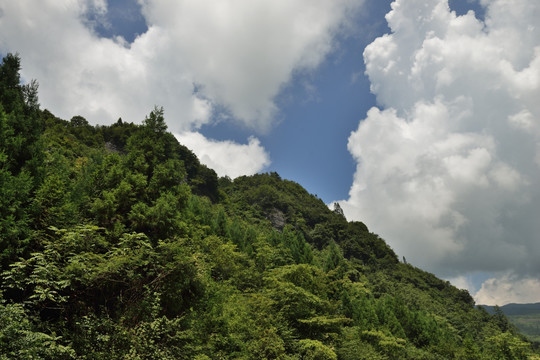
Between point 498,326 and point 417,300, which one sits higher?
point 417,300

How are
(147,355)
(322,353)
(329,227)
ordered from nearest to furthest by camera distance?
(147,355) < (322,353) < (329,227)

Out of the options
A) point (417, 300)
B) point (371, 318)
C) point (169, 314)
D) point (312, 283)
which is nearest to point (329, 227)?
point (417, 300)

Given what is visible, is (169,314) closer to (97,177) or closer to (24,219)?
(24,219)

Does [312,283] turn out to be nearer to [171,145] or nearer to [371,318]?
[171,145]

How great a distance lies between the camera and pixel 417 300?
235ft

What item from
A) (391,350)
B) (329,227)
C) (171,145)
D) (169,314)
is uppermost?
(329,227)

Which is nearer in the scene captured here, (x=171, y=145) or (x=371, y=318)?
(x=171, y=145)

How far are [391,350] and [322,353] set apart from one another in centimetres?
2047

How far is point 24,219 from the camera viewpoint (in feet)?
32.8

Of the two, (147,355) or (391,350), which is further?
(391,350)

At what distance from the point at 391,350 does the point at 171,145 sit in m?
29.9

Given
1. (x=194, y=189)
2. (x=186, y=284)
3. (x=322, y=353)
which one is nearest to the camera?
(x=186, y=284)

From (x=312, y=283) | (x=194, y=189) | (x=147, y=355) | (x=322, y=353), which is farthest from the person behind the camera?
(x=194, y=189)

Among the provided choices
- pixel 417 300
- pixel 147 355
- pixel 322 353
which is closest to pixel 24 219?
pixel 147 355
